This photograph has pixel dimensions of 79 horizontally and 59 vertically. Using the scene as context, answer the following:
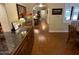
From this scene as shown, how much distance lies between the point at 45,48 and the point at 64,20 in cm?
58

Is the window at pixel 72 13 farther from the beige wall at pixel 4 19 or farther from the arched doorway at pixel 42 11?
the beige wall at pixel 4 19

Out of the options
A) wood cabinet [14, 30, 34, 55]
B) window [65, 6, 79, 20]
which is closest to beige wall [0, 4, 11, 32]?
wood cabinet [14, 30, 34, 55]

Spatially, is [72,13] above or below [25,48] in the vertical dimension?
above

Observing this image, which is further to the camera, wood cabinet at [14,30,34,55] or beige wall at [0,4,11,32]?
beige wall at [0,4,11,32]

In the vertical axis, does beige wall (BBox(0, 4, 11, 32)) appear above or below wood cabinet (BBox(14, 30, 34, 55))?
above

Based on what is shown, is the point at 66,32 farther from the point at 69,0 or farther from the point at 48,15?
the point at 69,0

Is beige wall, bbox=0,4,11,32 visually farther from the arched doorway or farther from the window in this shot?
the window

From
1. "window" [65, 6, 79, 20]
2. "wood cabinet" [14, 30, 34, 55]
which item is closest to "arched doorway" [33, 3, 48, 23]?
"window" [65, 6, 79, 20]

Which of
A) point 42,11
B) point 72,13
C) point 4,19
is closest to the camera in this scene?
point 72,13

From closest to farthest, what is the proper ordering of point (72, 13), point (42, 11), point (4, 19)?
point (72, 13), point (4, 19), point (42, 11)

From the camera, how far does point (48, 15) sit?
3.93ft

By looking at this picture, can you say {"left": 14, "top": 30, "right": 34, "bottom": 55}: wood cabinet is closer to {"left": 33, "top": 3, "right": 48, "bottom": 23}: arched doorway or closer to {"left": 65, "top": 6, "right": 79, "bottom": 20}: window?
{"left": 33, "top": 3, "right": 48, "bottom": 23}: arched doorway

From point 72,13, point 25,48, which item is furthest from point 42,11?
point 25,48

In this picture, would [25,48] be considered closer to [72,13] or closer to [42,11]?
[42,11]
